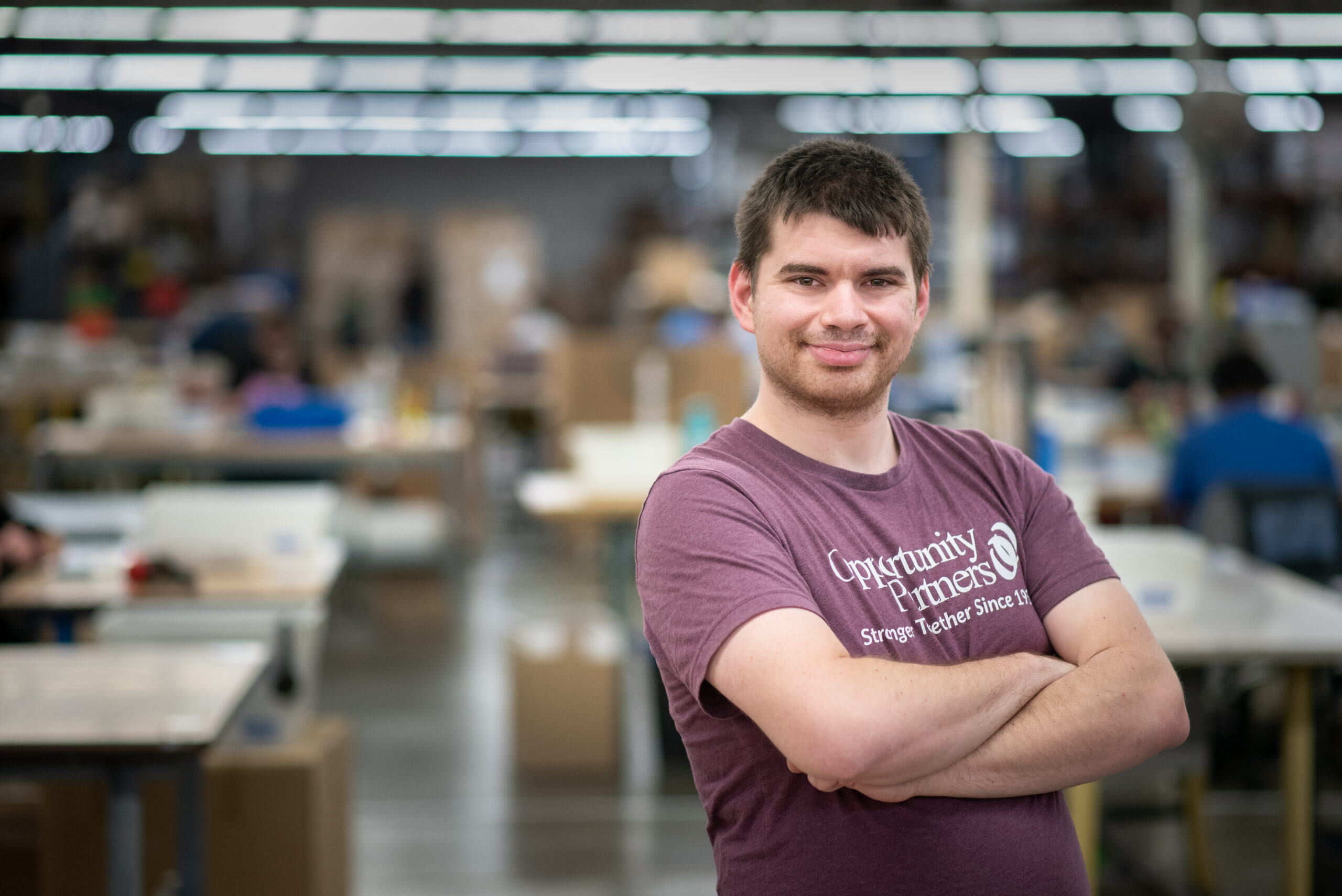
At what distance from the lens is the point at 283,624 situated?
289 centimetres

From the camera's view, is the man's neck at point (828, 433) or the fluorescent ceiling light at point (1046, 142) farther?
the fluorescent ceiling light at point (1046, 142)

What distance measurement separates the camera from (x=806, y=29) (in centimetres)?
917

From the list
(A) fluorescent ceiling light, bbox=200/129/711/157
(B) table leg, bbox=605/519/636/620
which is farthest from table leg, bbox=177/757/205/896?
(A) fluorescent ceiling light, bbox=200/129/711/157

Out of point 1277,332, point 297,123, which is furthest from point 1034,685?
point 297,123

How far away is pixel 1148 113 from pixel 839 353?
12969 millimetres

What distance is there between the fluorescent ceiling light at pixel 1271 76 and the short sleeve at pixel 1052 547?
9.34m

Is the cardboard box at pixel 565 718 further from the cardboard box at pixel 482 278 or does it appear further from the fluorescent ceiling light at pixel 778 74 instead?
the cardboard box at pixel 482 278

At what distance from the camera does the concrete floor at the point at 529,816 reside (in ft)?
11.6

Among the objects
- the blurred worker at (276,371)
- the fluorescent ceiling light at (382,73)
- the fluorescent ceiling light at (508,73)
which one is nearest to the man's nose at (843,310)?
the blurred worker at (276,371)

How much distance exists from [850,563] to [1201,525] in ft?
9.86

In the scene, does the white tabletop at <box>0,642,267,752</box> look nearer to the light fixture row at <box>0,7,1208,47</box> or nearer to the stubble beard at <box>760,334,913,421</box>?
the stubble beard at <box>760,334,913,421</box>

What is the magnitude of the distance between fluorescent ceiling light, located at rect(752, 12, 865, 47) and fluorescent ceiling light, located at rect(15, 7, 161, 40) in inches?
160

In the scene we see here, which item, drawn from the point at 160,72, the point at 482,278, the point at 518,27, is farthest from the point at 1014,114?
the point at 160,72

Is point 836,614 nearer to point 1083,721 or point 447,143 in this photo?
point 1083,721
